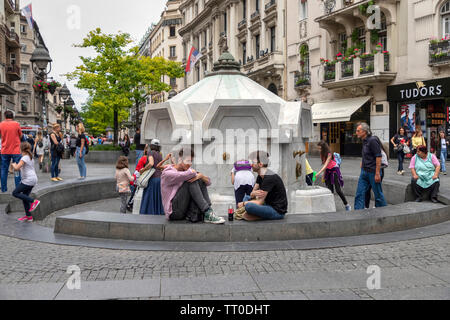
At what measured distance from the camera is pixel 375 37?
22500mm

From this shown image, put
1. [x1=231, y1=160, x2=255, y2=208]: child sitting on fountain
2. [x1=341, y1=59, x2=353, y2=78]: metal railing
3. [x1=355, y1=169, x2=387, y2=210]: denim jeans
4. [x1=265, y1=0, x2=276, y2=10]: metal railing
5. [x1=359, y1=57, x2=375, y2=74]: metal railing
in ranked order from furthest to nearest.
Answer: [x1=265, y1=0, x2=276, y2=10]: metal railing
[x1=341, y1=59, x2=353, y2=78]: metal railing
[x1=359, y1=57, x2=375, y2=74]: metal railing
[x1=355, y1=169, x2=387, y2=210]: denim jeans
[x1=231, y1=160, x2=255, y2=208]: child sitting on fountain

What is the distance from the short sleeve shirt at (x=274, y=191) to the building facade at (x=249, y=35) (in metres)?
18.7

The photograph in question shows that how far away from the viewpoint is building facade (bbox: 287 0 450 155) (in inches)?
778

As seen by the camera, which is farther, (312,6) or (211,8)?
(211,8)

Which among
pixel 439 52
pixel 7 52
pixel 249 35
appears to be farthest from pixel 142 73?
pixel 7 52

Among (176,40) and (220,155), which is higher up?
(176,40)

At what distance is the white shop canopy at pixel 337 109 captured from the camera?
77.2 feet

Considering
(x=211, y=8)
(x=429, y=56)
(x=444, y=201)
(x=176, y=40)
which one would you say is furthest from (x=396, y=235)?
(x=176, y=40)

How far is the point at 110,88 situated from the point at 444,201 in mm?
22893

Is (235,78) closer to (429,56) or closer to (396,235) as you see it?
(396,235)

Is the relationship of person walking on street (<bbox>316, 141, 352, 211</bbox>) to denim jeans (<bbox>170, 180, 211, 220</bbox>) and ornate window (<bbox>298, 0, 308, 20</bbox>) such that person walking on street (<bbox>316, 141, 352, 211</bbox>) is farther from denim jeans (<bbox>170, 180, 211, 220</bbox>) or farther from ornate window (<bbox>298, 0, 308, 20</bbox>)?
ornate window (<bbox>298, 0, 308, 20</bbox>)

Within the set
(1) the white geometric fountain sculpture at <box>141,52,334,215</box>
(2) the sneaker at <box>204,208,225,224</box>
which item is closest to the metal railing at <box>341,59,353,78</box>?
(1) the white geometric fountain sculpture at <box>141,52,334,215</box>

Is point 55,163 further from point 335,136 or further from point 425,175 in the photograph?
point 335,136

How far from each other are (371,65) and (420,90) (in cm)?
296
